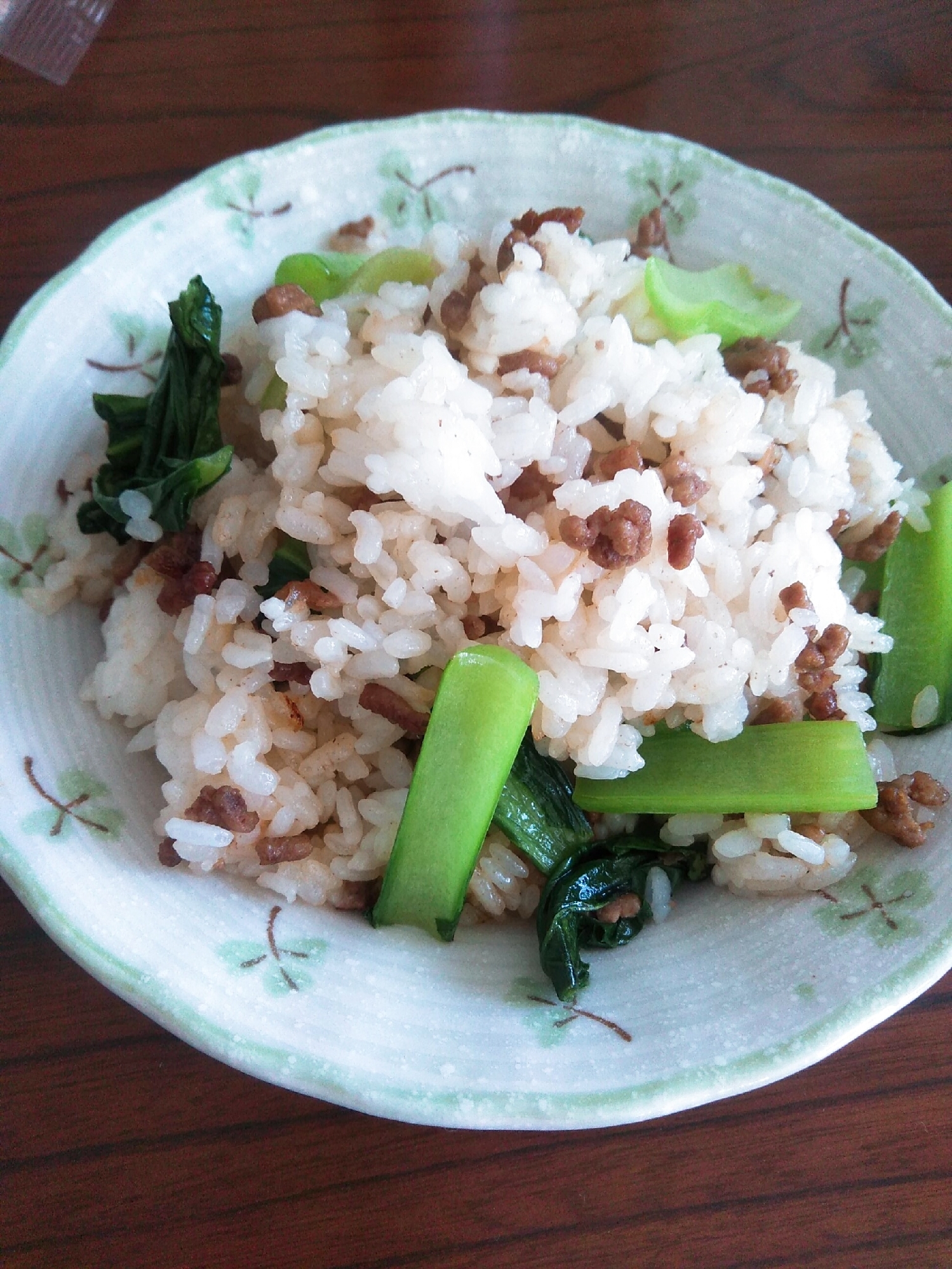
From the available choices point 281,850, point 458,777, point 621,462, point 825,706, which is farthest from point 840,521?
point 281,850

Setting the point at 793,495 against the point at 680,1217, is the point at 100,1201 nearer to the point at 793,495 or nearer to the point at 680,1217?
the point at 680,1217

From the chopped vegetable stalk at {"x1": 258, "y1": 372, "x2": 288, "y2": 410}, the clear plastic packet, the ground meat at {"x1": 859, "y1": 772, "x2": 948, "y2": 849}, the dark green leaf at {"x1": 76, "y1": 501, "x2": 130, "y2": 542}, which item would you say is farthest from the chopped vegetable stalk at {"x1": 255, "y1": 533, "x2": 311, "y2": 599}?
the clear plastic packet

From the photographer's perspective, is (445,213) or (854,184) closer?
(445,213)

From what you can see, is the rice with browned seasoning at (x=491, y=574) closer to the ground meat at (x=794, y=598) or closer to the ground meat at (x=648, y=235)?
the ground meat at (x=794, y=598)

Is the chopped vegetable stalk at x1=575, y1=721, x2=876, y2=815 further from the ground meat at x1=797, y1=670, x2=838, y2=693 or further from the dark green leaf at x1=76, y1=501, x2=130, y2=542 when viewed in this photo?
the dark green leaf at x1=76, y1=501, x2=130, y2=542

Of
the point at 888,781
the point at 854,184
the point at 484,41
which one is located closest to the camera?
the point at 888,781

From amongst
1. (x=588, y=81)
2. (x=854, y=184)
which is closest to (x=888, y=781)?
(x=854, y=184)
